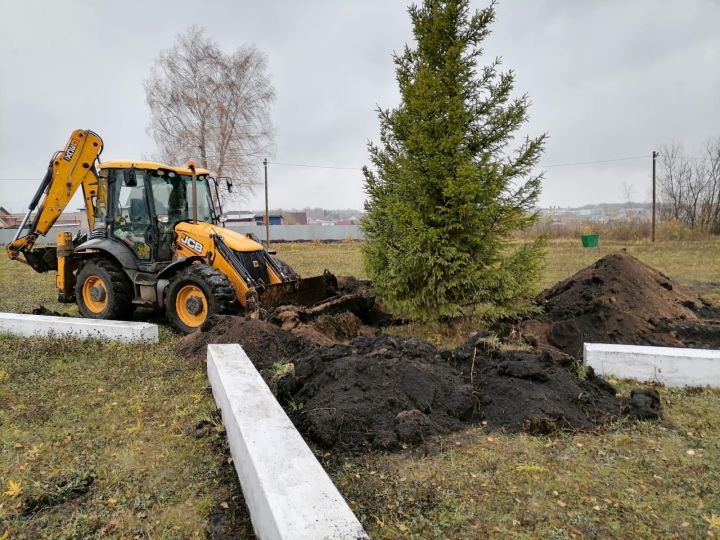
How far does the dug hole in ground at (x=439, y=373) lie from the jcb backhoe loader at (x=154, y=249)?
33.8 inches

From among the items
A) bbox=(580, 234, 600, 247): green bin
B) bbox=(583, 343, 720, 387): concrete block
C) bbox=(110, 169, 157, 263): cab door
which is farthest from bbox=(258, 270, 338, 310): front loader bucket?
bbox=(580, 234, 600, 247): green bin

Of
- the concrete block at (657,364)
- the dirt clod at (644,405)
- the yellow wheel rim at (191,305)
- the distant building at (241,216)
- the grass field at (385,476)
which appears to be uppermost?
the distant building at (241,216)

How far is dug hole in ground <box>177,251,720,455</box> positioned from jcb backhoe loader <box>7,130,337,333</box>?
→ 33.8 inches

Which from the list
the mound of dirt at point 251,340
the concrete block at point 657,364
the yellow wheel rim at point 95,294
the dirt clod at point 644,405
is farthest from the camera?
the yellow wheel rim at point 95,294

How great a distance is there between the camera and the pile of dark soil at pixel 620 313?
22.2 ft

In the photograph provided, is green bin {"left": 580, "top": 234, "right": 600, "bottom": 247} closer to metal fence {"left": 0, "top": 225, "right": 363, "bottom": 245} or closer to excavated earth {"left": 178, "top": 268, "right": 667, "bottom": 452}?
metal fence {"left": 0, "top": 225, "right": 363, "bottom": 245}

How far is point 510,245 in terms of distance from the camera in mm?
7609

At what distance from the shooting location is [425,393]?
445 centimetres

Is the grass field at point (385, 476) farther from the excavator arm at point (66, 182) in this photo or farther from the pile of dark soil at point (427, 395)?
the excavator arm at point (66, 182)

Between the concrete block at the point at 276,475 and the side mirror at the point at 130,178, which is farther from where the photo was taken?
the side mirror at the point at 130,178

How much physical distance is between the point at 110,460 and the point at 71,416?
1.07 metres

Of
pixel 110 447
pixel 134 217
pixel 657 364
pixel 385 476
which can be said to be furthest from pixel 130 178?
pixel 657 364

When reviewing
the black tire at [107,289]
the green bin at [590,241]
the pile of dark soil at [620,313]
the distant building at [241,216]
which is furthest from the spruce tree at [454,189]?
the distant building at [241,216]

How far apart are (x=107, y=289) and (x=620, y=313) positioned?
7463 millimetres
